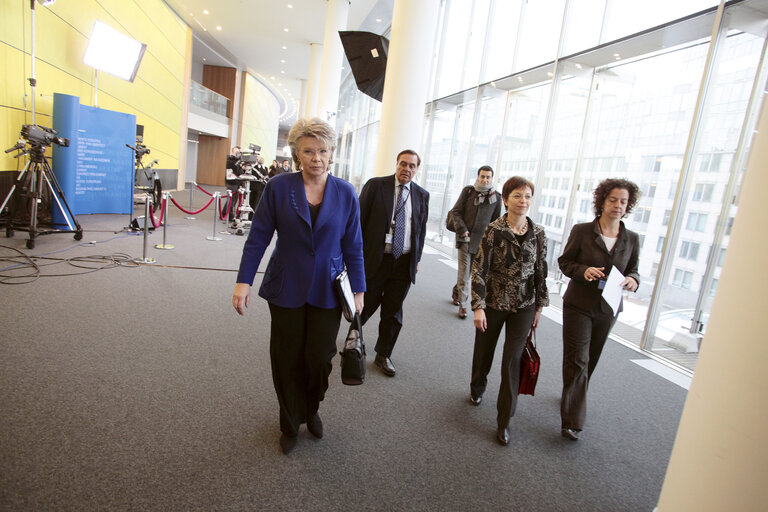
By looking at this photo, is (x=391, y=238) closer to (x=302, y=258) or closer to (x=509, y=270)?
(x=509, y=270)

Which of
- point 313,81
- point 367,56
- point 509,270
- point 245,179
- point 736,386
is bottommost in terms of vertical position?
point 736,386

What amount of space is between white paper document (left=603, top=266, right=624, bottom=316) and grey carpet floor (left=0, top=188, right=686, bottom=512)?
35.1 inches

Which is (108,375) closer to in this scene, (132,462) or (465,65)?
(132,462)

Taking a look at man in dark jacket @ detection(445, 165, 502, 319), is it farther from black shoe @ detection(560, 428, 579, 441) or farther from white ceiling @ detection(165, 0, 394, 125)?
white ceiling @ detection(165, 0, 394, 125)

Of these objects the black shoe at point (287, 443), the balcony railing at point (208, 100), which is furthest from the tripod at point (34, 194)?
the balcony railing at point (208, 100)

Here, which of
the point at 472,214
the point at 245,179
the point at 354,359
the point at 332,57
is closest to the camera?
the point at 354,359

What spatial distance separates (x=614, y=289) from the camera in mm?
2508

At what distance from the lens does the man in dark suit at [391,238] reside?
122 inches

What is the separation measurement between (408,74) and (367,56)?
0.89 m

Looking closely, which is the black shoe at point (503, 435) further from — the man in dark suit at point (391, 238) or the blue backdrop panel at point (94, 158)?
the blue backdrop panel at point (94, 158)

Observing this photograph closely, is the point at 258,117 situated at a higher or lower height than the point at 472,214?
higher

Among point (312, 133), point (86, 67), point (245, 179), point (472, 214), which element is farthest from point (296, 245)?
point (86, 67)

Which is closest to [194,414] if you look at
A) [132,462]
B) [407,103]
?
[132,462]

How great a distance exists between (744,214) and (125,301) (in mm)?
4536
